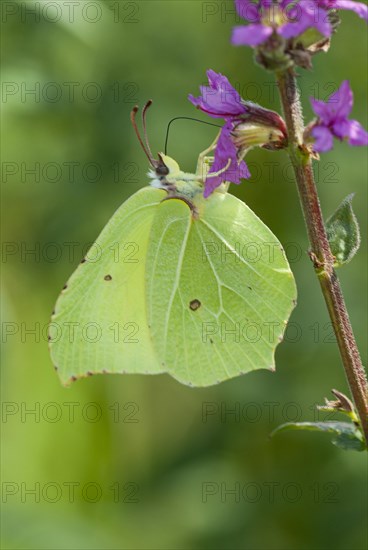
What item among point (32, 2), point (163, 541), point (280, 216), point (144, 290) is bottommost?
point (163, 541)

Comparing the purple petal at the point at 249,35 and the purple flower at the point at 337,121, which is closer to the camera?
the purple petal at the point at 249,35

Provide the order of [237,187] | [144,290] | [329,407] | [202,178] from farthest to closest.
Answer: [237,187], [144,290], [202,178], [329,407]

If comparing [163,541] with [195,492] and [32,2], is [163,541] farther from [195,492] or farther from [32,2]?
[32,2]

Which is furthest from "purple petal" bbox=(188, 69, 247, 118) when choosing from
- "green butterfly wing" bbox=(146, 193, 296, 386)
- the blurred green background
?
the blurred green background

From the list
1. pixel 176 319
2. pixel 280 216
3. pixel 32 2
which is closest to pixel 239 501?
pixel 176 319

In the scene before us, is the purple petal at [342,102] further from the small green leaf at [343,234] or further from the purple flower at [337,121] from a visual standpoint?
the small green leaf at [343,234]

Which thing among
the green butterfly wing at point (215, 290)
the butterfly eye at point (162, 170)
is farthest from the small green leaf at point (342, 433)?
the butterfly eye at point (162, 170)

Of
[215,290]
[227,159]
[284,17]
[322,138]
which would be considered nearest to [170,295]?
[215,290]
